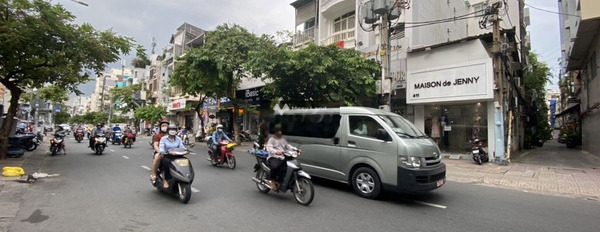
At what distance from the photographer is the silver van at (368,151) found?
6094mm

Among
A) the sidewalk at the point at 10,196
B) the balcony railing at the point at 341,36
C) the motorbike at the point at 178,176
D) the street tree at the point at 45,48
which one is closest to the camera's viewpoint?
the sidewalk at the point at 10,196

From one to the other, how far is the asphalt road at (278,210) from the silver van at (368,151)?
38 cm

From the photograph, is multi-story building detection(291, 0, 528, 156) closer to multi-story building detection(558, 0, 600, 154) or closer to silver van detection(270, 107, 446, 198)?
multi-story building detection(558, 0, 600, 154)

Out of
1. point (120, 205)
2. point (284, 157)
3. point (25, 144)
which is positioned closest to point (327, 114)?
point (284, 157)

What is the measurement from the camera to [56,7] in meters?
10.3

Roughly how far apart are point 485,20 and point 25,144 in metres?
21.1

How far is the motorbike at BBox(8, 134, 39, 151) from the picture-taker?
12430 mm

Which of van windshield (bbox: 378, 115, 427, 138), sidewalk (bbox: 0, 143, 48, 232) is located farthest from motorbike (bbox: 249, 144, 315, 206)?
sidewalk (bbox: 0, 143, 48, 232)

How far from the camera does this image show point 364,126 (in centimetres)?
697

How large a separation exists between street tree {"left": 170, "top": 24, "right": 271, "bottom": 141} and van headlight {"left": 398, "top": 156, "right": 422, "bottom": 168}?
13.4 metres

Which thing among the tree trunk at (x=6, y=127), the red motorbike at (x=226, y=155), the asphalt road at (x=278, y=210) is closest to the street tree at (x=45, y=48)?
the tree trunk at (x=6, y=127)

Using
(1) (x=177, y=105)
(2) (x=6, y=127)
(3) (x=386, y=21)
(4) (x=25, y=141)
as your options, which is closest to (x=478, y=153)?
(3) (x=386, y=21)

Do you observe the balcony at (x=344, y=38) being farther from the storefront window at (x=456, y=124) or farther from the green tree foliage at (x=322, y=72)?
the storefront window at (x=456, y=124)

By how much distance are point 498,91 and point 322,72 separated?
7.07 meters
